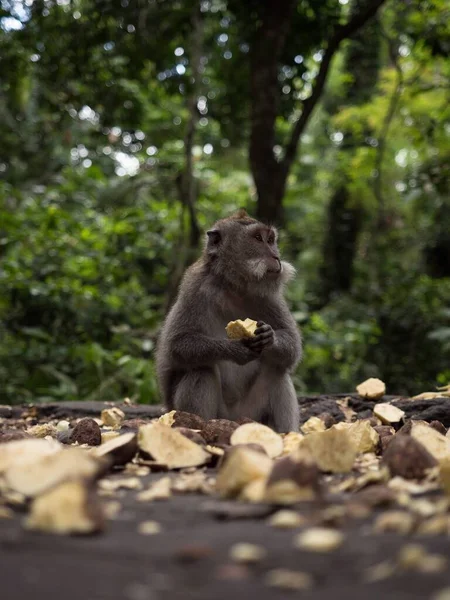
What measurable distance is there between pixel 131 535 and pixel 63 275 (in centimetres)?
637

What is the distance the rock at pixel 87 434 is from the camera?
3441 millimetres

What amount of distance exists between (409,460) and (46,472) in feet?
3.72

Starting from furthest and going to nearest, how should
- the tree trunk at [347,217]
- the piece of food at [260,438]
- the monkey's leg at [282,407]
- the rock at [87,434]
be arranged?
1. the tree trunk at [347,217]
2. the monkey's leg at [282,407]
3. the rock at [87,434]
4. the piece of food at [260,438]

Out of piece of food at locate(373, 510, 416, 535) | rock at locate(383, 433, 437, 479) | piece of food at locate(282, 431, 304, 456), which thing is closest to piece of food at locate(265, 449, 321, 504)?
piece of food at locate(373, 510, 416, 535)

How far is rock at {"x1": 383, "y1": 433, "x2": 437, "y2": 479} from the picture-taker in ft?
7.65

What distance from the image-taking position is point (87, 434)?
3.45 meters

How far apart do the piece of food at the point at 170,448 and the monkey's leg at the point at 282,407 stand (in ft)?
5.23

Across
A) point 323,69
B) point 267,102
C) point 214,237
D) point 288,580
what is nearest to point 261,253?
point 214,237

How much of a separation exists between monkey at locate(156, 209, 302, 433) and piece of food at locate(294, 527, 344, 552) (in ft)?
8.09

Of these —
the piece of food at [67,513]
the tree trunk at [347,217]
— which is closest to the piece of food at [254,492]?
the piece of food at [67,513]

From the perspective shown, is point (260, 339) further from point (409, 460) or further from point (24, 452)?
point (24, 452)

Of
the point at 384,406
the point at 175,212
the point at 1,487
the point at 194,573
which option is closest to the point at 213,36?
the point at 175,212

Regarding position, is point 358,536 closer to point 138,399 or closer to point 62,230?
point 138,399

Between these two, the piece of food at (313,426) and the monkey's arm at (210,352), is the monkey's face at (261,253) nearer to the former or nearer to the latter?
the monkey's arm at (210,352)
